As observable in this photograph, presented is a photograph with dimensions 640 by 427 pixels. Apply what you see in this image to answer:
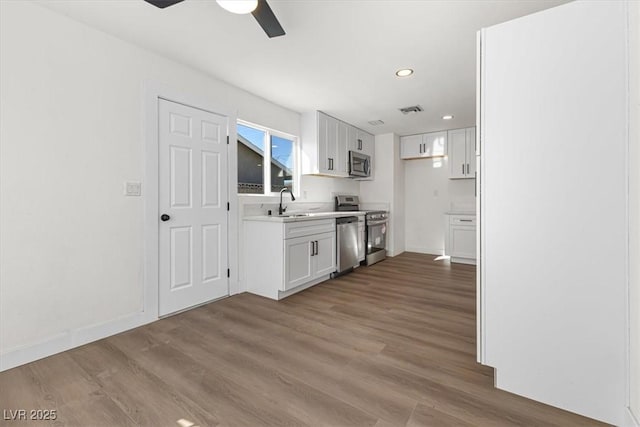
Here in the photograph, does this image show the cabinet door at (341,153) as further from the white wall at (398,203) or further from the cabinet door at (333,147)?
the white wall at (398,203)

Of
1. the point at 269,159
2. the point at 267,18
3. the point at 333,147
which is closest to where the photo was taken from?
the point at 267,18

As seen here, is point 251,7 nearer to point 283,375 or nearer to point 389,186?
Result: point 283,375

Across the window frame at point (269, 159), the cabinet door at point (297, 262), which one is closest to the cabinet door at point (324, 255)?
the cabinet door at point (297, 262)

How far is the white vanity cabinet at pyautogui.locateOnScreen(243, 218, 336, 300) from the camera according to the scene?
10.3 ft

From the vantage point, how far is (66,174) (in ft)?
6.89

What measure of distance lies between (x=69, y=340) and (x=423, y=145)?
5.58 metres

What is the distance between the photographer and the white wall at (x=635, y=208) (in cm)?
122

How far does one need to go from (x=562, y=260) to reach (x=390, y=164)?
4.32 metres

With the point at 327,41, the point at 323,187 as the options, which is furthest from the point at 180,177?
the point at 323,187

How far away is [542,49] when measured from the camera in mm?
1461

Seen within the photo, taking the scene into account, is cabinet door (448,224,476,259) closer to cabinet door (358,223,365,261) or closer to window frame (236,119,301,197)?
cabinet door (358,223,365,261)

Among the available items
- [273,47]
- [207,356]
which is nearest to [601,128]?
[273,47]

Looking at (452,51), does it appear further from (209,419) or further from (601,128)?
(209,419)

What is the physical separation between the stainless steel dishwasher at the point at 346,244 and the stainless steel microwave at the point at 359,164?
0.98 meters
